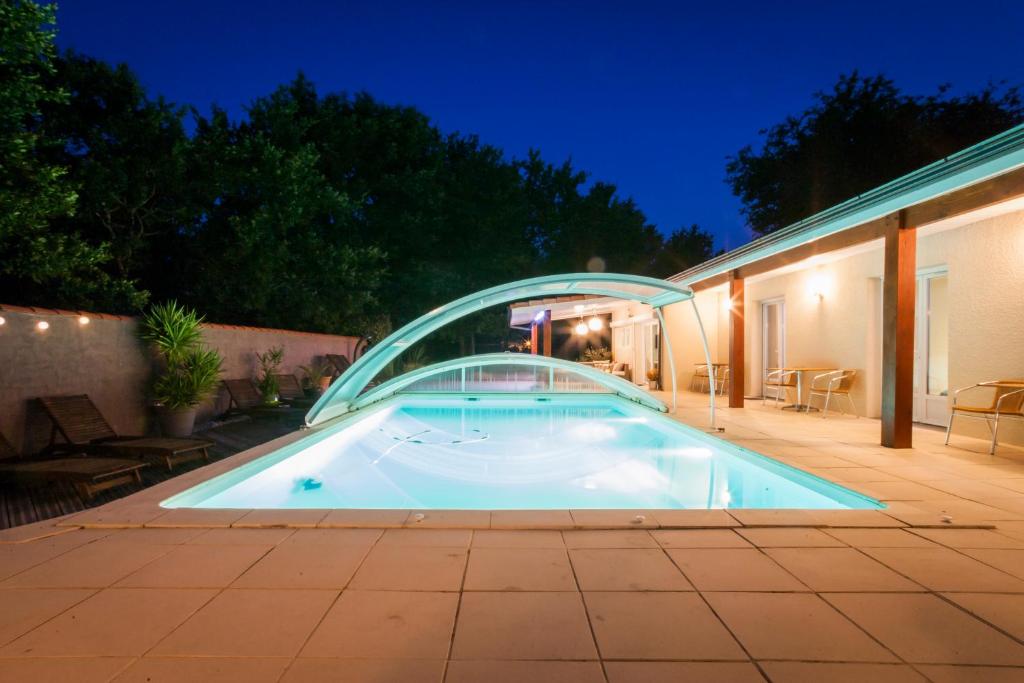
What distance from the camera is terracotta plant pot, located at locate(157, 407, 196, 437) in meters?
7.15

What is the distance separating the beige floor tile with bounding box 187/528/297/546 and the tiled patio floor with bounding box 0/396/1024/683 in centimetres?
2

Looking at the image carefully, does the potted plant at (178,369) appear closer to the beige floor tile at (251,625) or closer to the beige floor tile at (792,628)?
the beige floor tile at (251,625)

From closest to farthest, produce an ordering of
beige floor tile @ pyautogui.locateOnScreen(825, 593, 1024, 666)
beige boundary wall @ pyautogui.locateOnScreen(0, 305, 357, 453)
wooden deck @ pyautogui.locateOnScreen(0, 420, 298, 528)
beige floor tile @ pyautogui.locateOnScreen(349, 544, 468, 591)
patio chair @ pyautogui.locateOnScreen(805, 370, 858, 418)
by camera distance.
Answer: beige floor tile @ pyautogui.locateOnScreen(825, 593, 1024, 666)
beige floor tile @ pyautogui.locateOnScreen(349, 544, 468, 591)
wooden deck @ pyautogui.locateOnScreen(0, 420, 298, 528)
beige boundary wall @ pyautogui.locateOnScreen(0, 305, 357, 453)
patio chair @ pyautogui.locateOnScreen(805, 370, 858, 418)

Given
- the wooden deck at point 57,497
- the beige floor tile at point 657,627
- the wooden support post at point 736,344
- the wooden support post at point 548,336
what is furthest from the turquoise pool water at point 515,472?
the wooden support post at point 548,336

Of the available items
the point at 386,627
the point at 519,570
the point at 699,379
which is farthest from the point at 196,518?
the point at 699,379

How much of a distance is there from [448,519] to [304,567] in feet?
3.26

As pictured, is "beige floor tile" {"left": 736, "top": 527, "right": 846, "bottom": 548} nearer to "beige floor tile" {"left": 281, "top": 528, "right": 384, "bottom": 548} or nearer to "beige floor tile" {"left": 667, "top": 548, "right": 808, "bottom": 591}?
"beige floor tile" {"left": 667, "top": 548, "right": 808, "bottom": 591}

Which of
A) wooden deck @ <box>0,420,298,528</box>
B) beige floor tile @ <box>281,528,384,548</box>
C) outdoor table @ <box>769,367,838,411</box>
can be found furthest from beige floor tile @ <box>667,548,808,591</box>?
outdoor table @ <box>769,367,838,411</box>

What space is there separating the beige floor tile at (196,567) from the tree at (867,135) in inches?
804

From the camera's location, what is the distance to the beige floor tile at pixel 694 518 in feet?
11.5

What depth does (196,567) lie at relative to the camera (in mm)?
2842

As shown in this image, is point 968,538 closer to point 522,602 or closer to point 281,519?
point 522,602

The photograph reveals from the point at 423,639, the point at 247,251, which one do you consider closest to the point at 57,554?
the point at 423,639

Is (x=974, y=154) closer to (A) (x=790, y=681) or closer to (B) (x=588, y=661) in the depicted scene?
(A) (x=790, y=681)
